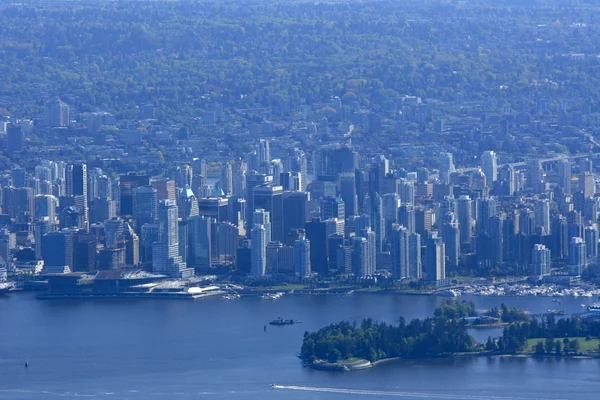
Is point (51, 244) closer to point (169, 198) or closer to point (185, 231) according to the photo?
point (185, 231)

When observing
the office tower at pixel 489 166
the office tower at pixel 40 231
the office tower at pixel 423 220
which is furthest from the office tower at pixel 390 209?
the office tower at pixel 489 166

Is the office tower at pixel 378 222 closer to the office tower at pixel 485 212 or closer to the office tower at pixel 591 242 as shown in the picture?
the office tower at pixel 485 212

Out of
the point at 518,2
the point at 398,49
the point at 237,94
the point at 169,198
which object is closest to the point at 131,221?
the point at 169,198

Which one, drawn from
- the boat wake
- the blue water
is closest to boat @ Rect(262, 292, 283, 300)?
the blue water

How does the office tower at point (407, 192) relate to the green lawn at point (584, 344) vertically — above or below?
above

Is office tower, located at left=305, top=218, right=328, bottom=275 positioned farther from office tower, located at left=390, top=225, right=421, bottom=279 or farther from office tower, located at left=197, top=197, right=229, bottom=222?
office tower, located at left=197, top=197, right=229, bottom=222

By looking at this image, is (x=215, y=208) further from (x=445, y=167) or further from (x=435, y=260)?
(x=445, y=167)
